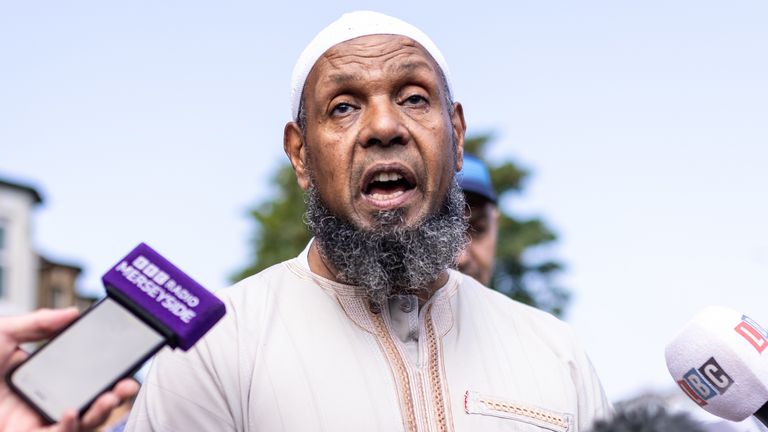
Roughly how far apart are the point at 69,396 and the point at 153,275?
289 mm

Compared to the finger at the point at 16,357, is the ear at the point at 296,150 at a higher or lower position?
higher

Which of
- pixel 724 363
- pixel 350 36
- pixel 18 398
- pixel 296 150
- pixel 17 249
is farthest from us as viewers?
pixel 17 249

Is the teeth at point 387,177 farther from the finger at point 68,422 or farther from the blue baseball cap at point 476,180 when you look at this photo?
the blue baseball cap at point 476,180

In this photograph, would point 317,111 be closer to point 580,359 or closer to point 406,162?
point 406,162

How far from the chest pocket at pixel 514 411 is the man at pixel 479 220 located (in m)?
2.13

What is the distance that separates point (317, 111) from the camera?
3145mm

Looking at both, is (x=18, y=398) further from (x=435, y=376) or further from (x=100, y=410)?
(x=435, y=376)

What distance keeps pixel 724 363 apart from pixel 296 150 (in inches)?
59.0

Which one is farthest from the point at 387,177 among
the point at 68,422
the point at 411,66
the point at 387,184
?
the point at 68,422

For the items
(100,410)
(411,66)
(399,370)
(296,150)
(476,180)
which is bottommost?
(399,370)

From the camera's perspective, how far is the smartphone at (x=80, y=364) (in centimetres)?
196

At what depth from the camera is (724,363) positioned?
8.97 ft

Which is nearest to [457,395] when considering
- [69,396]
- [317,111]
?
[317,111]

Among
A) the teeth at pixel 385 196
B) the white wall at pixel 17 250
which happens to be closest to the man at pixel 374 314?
the teeth at pixel 385 196
